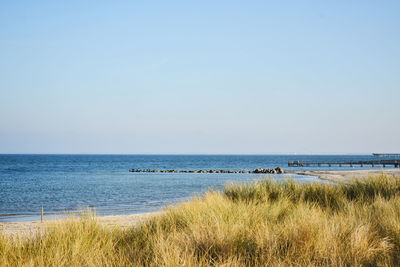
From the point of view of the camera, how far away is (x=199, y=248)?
223 inches

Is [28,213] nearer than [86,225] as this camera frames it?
No

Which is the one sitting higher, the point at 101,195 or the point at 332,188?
the point at 332,188

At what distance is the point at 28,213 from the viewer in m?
18.7

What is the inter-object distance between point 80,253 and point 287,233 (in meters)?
3.24

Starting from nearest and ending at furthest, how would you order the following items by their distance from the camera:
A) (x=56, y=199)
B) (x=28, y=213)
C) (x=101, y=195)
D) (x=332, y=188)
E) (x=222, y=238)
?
(x=222, y=238) → (x=332, y=188) → (x=28, y=213) → (x=56, y=199) → (x=101, y=195)

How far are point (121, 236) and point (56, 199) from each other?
1984 centimetres

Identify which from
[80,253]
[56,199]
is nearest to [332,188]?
[80,253]

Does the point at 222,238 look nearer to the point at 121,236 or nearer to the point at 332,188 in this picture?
the point at 121,236

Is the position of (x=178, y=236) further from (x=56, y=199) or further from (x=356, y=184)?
(x=56, y=199)

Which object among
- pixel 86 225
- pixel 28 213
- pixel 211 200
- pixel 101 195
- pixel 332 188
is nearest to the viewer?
pixel 86 225

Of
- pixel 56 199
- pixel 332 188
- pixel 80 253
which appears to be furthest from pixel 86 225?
pixel 56 199

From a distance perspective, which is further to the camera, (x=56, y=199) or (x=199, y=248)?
(x=56, y=199)

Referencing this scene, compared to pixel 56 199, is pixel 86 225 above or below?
above

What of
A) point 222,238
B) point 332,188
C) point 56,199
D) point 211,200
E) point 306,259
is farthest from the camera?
point 56,199
